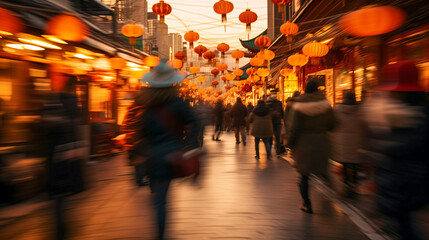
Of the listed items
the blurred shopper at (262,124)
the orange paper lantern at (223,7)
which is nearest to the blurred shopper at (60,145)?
the blurred shopper at (262,124)

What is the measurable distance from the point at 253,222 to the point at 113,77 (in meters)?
9.76

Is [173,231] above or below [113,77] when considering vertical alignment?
below

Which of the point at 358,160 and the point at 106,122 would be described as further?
the point at 106,122

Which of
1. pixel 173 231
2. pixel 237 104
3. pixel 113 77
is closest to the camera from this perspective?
pixel 173 231

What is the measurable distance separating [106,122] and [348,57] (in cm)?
934

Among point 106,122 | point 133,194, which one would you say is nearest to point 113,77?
point 106,122

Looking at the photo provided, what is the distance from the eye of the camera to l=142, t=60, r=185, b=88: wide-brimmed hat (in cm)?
327

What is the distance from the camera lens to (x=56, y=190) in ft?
11.9

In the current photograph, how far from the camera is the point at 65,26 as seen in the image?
6.84 metres

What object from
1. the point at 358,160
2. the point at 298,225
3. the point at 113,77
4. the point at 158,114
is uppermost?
the point at 113,77

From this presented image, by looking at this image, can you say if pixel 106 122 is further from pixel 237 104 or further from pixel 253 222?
pixel 253 222

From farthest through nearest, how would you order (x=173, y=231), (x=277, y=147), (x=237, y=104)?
1. (x=237, y=104)
2. (x=277, y=147)
3. (x=173, y=231)

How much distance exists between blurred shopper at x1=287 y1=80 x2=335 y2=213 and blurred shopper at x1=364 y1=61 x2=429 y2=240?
5.42 ft

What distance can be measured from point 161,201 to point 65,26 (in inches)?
202
